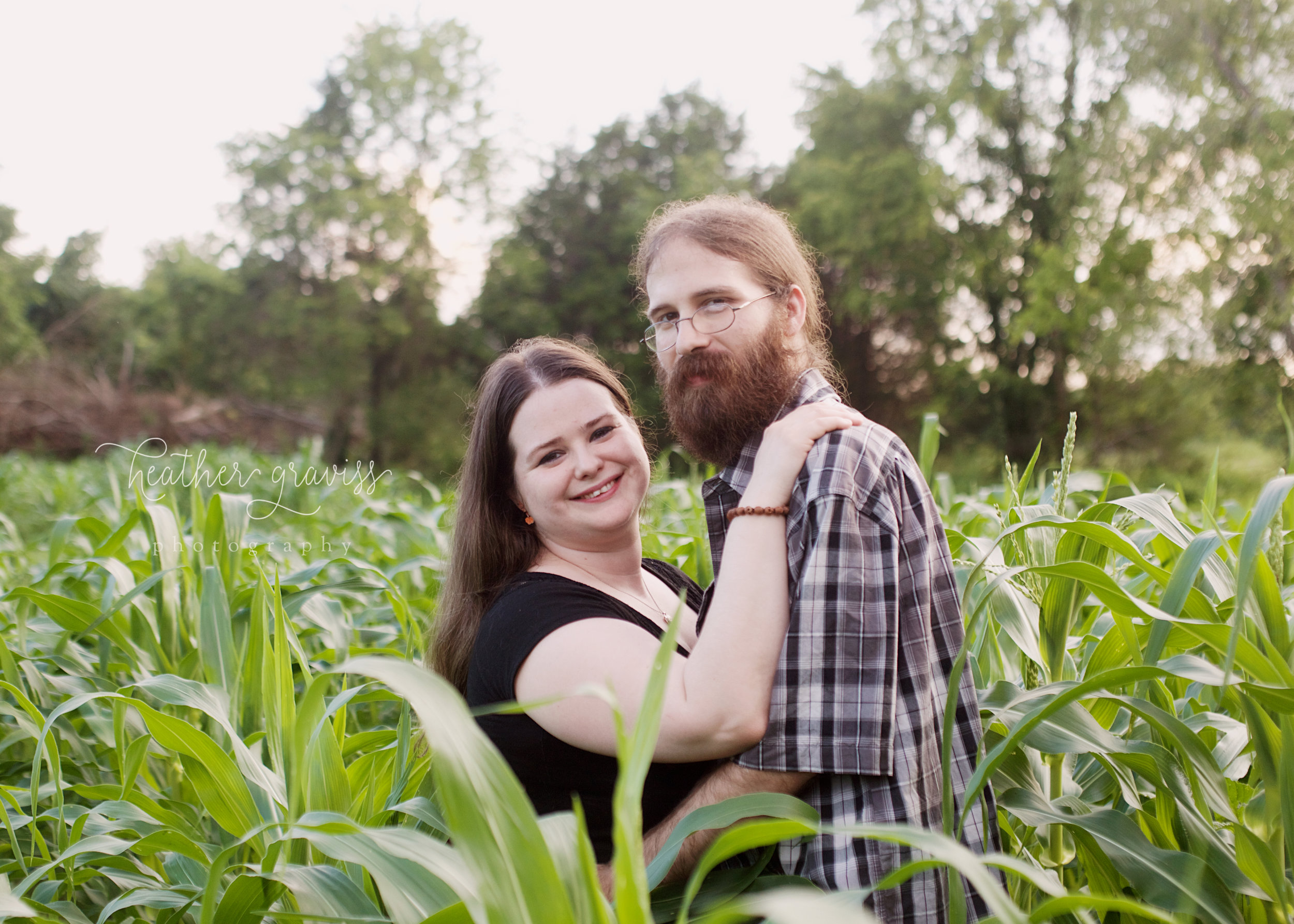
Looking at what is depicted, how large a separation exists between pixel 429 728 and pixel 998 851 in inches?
39.1

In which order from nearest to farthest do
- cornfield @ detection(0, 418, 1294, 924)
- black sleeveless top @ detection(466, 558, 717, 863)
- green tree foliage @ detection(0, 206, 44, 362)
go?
cornfield @ detection(0, 418, 1294, 924) → black sleeveless top @ detection(466, 558, 717, 863) → green tree foliage @ detection(0, 206, 44, 362)

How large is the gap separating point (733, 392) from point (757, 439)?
9cm

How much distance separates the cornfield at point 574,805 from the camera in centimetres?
76

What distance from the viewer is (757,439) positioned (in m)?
1.58

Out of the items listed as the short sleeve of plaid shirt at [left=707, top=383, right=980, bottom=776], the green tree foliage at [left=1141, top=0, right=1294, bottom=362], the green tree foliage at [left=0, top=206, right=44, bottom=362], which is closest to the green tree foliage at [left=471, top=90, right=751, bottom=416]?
the green tree foliage at [left=1141, top=0, right=1294, bottom=362]

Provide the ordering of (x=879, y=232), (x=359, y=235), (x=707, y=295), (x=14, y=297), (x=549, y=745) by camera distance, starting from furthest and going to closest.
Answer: (x=14, y=297), (x=359, y=235), (x=879, y=232), (x=707, y=295), (x=549, y=745)

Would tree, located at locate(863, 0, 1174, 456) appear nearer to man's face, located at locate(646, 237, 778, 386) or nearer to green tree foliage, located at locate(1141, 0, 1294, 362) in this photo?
green tree foliage, located at locate(1141, 0, 1294, 362)

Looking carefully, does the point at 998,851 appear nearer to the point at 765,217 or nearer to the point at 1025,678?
the point at 1025,678

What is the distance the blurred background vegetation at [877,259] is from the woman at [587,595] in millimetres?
12701

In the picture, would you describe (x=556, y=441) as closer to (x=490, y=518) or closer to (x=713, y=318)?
(x=490, y=518)

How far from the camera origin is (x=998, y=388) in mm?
21234

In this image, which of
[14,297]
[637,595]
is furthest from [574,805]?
[14,297]

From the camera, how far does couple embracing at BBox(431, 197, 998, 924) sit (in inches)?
48.3

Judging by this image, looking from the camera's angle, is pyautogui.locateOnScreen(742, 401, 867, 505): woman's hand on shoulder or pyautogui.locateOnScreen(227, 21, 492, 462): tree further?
pyautogui.locateOnScreen(227, 21, 492, 462): tree
